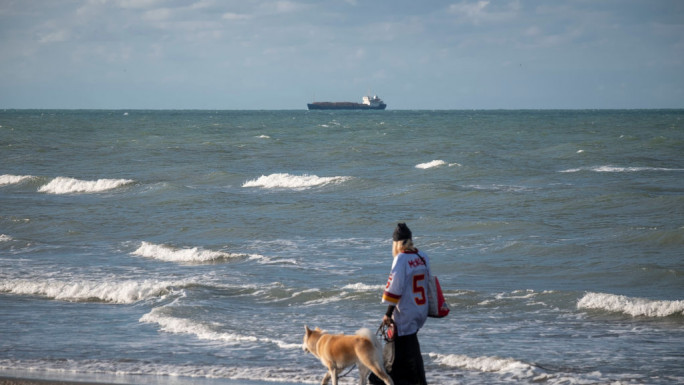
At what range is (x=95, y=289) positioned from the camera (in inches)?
473

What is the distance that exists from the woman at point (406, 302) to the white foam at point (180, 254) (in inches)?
357

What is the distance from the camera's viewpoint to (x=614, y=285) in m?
12.2

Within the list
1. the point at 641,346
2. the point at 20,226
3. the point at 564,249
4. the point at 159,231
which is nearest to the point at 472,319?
the point at 641,346

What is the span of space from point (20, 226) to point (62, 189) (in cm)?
988

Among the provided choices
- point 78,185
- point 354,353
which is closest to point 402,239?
point 354,353

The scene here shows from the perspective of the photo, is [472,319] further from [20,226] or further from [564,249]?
[20,226]

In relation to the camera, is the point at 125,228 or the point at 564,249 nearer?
the point at 564,249

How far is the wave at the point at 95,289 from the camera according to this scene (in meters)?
11.8

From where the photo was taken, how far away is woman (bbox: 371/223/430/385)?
598cm

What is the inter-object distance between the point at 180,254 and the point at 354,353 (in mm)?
9732

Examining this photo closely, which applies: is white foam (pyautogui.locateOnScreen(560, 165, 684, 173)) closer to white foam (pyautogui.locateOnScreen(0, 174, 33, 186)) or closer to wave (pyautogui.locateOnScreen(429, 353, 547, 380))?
white foam (pyautogui.locateOnScreen(0, 174, 33, 186))

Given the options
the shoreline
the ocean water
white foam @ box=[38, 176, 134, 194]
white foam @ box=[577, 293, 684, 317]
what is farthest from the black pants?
Result: white foam @ box=[38, 176, 134, 194]

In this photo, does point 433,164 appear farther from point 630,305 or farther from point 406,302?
point 406,302

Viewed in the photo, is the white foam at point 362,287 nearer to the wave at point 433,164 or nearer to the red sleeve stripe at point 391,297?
the red sleeve stripe at point 391,297
